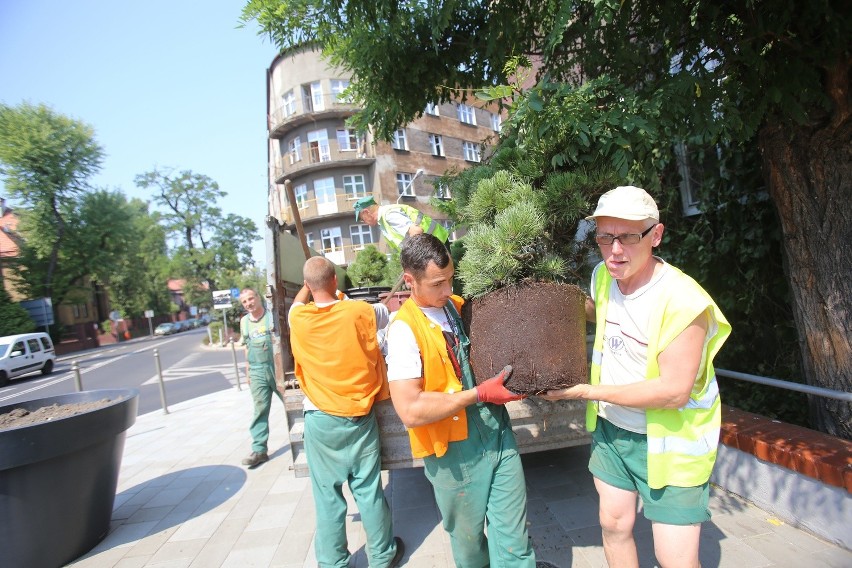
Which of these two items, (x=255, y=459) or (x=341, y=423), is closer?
(x=341, y=423)

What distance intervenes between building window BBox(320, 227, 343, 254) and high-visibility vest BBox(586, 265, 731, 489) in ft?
91.4

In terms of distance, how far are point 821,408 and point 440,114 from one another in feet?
90.0

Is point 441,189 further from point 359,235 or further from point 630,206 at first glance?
point 359,235

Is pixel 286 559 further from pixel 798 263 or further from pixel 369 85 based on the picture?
pixel 798 263

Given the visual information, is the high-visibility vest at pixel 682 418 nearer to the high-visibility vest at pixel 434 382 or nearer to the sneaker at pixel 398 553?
the high-visibility vest at pixel 434 382

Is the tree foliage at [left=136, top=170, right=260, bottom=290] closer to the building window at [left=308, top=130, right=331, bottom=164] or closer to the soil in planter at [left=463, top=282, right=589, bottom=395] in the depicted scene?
the building window at [left=308, top=130, right=331, bottom=164]

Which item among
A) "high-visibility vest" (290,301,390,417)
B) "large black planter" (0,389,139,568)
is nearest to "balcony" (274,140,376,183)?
"large black planter" (0,389,139,568)

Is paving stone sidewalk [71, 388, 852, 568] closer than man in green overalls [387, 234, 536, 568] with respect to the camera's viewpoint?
No

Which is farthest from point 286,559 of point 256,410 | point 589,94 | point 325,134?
point 325,134

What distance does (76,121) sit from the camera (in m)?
33.5

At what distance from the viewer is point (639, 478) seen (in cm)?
182

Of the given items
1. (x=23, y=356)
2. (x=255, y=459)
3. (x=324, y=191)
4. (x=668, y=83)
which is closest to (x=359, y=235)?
(x=324, y=191)

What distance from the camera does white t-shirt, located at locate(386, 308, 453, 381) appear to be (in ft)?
6.20

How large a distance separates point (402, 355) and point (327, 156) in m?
27.8
